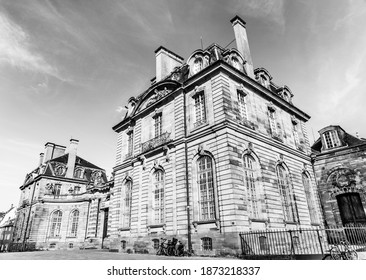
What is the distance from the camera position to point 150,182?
17281 mm

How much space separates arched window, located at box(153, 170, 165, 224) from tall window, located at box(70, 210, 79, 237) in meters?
20.9

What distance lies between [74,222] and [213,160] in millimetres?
26605

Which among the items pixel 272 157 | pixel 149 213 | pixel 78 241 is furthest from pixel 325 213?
pixel 78 241

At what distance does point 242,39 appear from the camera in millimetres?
19109

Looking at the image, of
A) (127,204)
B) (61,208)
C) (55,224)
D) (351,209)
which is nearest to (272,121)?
(351,209)

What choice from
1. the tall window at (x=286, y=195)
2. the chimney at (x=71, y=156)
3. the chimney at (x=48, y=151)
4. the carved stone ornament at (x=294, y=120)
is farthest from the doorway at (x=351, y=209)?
the chimney at (x=48, y=151)

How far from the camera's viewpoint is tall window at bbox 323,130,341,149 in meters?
20.5

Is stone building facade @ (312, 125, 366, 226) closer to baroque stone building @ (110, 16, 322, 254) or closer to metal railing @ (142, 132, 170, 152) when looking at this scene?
baroque stone building @ (110, 16, 322, 254)

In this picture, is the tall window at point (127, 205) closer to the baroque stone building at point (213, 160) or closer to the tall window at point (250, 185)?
the baroque stone building at point (213, 160)

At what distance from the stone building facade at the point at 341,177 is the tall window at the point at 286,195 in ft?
16.7

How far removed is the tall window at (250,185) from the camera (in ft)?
43.7

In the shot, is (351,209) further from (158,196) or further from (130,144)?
(130,144)

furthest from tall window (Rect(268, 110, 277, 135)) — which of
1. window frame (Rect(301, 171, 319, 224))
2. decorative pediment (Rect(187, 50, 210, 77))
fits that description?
decorative pediment (Rect(187, 50, 210, 77))
